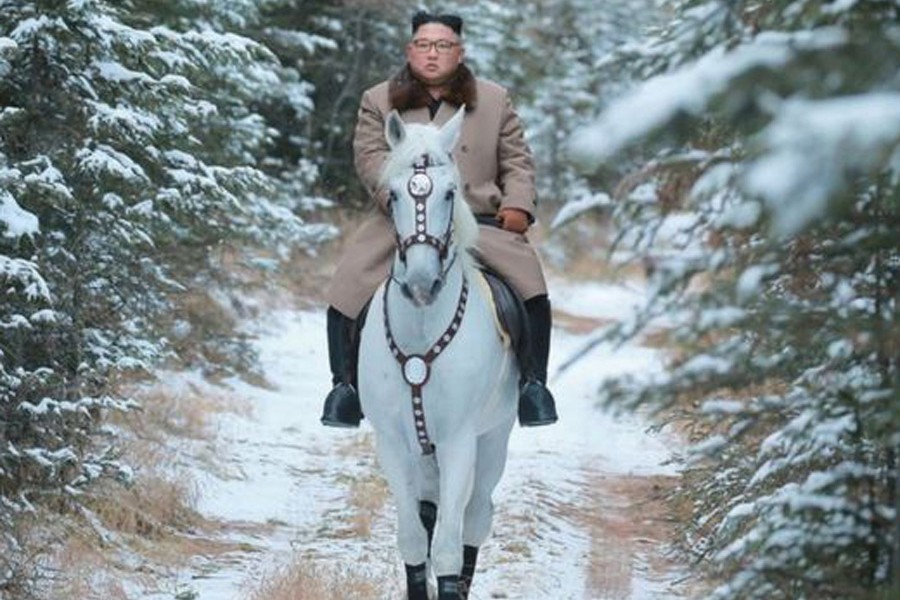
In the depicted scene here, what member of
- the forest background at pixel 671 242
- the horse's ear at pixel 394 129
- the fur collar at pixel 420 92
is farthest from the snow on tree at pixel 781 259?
the fur collar at pixel 420 92

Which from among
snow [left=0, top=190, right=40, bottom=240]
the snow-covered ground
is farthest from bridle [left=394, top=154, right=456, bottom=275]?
snow [left=0, top=190, right=40, bottom=240]

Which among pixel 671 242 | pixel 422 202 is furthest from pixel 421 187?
pixel 671 242

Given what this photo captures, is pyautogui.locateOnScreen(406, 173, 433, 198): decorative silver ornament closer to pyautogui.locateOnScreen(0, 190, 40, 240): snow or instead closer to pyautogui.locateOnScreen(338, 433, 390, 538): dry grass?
pyautogui.locateOnScreen(0, 190, 40, 240): snow

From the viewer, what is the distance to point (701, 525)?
735cm

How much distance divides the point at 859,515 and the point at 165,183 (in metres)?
5.74

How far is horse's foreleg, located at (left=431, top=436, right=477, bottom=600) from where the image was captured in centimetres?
635

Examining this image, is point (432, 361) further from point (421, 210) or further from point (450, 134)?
point (450, 134)

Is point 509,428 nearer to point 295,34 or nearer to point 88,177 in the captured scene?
point 88,177

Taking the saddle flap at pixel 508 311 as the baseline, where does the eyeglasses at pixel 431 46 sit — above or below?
above

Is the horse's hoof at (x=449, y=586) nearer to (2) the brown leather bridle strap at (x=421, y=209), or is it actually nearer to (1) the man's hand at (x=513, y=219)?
(2) the brown leather bridle strap at (x=421, y=209)

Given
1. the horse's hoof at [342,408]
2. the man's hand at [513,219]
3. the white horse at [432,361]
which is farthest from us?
the man's hand at [513,219]

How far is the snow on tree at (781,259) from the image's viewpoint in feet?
8.84

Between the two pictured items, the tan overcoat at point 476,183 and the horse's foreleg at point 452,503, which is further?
the tan overcoat at point 476,183

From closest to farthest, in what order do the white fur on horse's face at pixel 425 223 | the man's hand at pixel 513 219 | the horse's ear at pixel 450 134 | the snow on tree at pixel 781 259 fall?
the snow on tree at pixel 781 259 → the white fur on horse's face at pixel 425 223 → the horse's ear at pixel 450 134 → the man's hand at pixel 513 219
